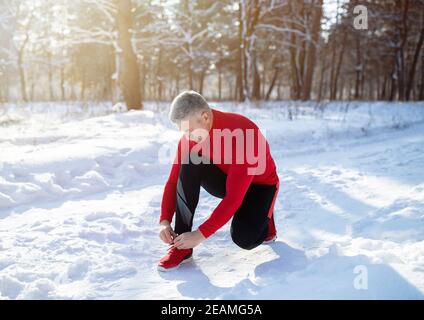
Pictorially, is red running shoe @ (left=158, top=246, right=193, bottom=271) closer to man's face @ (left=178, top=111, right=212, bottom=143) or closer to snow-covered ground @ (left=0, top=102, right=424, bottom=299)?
snow-covered ground @ (left=0, top=102, right=424, bottom=299)

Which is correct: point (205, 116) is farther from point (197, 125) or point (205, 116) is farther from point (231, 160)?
point (231, 160)

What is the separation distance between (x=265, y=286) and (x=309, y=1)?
Result: 59.1 ft

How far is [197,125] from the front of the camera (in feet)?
7.79

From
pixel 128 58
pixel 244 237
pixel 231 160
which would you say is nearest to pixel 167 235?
pixel 244 237

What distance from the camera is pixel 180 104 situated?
231 cm

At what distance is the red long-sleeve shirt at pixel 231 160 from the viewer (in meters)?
2.34

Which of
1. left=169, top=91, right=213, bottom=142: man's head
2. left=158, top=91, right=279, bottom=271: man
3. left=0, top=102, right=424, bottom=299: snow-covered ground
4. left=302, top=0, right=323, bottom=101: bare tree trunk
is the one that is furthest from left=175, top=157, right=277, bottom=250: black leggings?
left=302, top=0, right=323, bottom=101: bare tree trunk

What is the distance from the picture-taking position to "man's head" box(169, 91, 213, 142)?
2309mm

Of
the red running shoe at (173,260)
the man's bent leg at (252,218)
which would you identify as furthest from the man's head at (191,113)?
the red running shoe at (173,260)

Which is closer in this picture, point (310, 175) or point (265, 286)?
point (265, 286)

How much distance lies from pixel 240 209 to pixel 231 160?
423mm

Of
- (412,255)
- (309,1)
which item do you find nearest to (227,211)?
(412,255)

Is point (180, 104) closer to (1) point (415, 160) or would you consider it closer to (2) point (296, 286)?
(2) point (296, 286)

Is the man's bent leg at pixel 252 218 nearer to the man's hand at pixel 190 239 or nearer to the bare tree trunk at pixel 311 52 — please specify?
the man's hand at pixel 190 239
